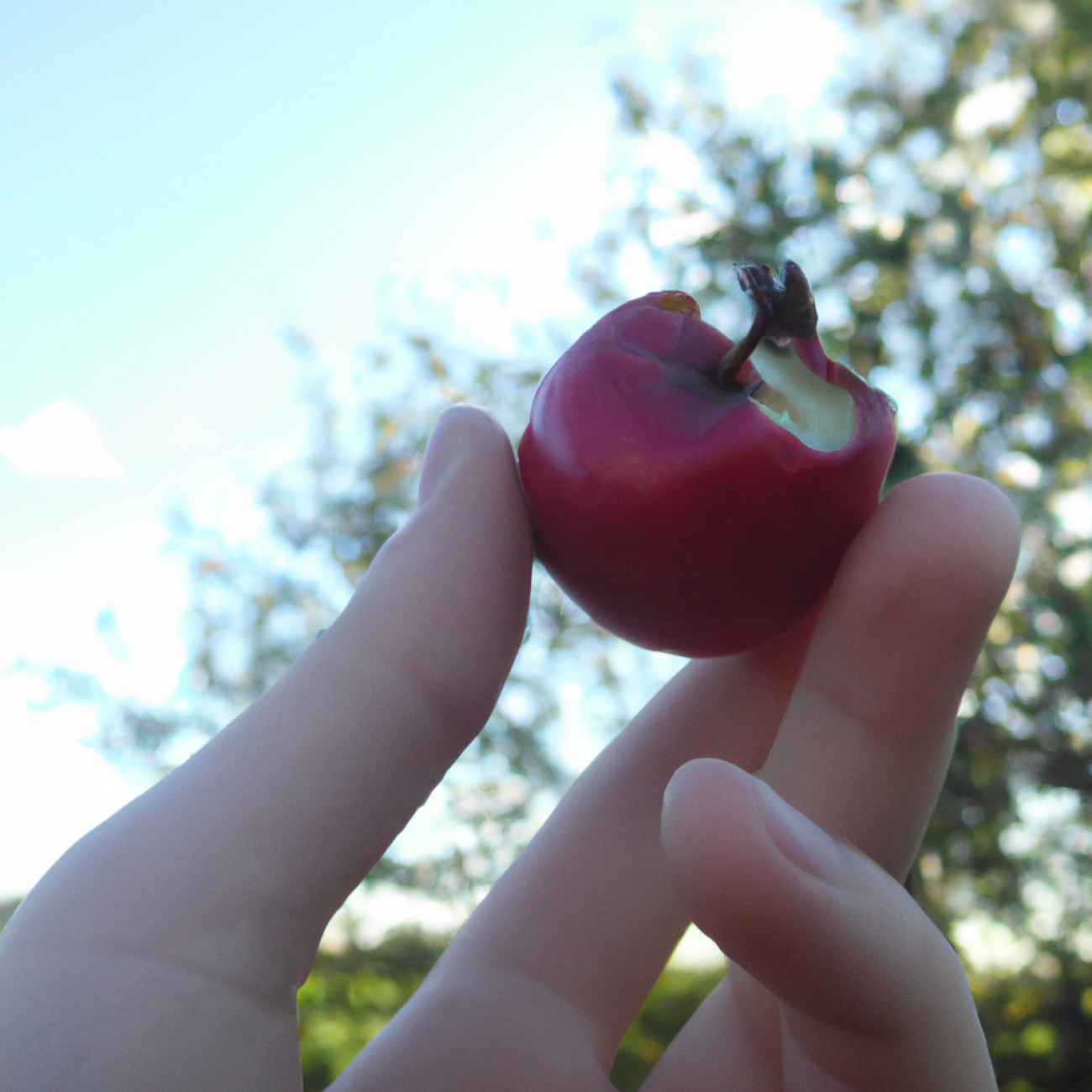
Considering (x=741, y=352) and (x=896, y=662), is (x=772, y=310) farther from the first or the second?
(x=896, y=662)

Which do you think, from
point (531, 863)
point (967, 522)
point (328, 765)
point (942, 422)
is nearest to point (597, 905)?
point (531, 863)

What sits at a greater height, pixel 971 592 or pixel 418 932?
pixel 971 592

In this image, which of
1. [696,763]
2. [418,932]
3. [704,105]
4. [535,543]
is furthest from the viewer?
[418,932]

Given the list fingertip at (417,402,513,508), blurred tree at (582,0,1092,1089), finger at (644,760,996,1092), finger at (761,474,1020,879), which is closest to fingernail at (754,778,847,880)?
finger at (644,760,996,1092)

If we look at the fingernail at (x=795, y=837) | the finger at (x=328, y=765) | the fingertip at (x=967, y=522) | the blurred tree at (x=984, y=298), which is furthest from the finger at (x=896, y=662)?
the blurred tree at (x=984, y=298)

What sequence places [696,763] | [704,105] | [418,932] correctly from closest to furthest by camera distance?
1. [696,763]
2. [704,105]
3. [418,932]

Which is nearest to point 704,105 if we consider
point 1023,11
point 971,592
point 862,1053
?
point 1023,11

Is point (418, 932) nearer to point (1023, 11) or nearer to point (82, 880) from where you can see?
point (82, 880)

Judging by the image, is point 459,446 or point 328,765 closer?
point 328,765
